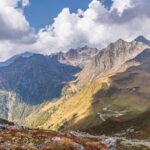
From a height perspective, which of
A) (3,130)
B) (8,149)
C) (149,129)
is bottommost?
(8,149)

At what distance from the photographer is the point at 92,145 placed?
128 ft

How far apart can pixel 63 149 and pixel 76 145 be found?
1669 mm

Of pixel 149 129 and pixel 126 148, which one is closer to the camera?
Answer: pixel 126 148

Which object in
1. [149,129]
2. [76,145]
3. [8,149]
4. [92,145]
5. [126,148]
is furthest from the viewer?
[149,129]

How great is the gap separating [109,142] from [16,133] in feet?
35.3

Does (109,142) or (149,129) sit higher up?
(149,129)

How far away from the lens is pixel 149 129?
630ft

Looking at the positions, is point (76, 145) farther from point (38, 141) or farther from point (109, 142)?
point (109, 142)

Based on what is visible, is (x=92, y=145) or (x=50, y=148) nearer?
(x=50, y=148)

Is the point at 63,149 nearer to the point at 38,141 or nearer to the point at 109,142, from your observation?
the point at 38,141

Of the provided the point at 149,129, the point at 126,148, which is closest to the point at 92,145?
the point at 126,148

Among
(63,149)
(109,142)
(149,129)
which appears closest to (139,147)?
(109,142)

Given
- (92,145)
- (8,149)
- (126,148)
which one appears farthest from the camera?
(126,148)

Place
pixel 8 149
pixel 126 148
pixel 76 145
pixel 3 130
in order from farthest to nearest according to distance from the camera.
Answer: pixel 126 148
pixel 3 130
pixel 76 145
pixel 8 149
